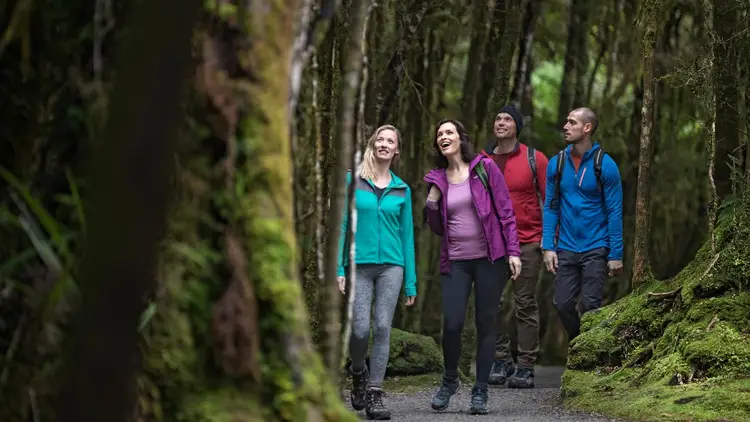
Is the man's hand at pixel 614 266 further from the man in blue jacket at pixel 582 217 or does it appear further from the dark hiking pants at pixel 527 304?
the dark hiking pants at pixel 527 304

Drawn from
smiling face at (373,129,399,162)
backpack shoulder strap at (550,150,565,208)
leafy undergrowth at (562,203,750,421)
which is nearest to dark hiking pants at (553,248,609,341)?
leafy undergrowth at (562,203,750,421)

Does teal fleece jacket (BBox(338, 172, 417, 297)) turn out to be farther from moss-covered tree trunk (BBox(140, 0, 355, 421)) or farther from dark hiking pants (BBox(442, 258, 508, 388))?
moss-covered tree trunk (BBox(140, 0, 355, 421))

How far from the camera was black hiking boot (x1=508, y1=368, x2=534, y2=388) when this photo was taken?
1144 centimetres

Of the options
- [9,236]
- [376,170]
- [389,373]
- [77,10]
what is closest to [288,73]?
[77,10]

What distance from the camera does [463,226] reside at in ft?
29.5

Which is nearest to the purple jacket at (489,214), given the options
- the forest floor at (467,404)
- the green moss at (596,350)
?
the forest floor at (467,404)

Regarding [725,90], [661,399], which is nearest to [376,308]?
[661,399]

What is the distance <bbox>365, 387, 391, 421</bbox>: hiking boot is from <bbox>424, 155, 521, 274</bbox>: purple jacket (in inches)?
39.4

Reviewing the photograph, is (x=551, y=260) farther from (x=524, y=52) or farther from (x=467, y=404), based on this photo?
(x=524, y=52)

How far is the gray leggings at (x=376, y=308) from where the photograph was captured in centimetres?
Answer: 879

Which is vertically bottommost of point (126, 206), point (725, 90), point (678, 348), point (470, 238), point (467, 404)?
point (467, 404)

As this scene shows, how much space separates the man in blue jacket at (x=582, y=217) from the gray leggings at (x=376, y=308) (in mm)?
2424

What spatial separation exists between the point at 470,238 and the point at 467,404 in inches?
69.7

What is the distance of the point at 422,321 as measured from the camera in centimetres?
1755
